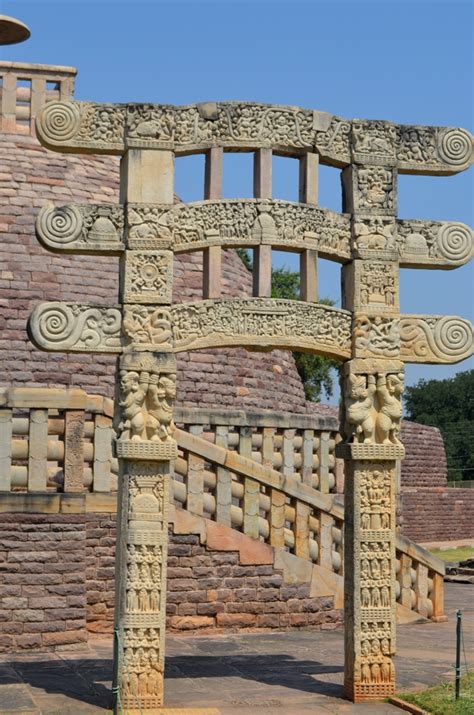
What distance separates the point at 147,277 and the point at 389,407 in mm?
2248

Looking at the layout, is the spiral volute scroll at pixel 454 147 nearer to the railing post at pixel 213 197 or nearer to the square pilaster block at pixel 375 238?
the square pilaster block at pixel 375 238

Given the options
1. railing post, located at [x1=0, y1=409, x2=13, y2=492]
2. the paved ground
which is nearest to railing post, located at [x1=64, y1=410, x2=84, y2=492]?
railing post, located at [x1=0, y1=409, x2=13, y2=492]

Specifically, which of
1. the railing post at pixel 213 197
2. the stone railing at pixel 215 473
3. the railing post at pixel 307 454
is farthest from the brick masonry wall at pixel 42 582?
the railing post at pixel 307 454

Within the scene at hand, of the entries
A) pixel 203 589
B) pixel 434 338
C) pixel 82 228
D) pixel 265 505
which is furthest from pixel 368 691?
pixel 82 228

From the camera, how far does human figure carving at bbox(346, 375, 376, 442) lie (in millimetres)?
9484

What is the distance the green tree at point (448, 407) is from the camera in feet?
208

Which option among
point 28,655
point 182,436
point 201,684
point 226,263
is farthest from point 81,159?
point 201,684

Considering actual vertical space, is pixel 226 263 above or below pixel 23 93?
below

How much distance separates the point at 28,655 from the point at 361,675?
11.7 feet

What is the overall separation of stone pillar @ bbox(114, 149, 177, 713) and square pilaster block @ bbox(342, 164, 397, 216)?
1.64 metres

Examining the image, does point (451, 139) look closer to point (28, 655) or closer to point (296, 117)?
point (296, 117)

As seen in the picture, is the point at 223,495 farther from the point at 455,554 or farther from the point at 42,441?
the point at 455,554

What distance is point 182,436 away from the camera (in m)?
12.7

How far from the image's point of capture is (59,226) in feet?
29.5
